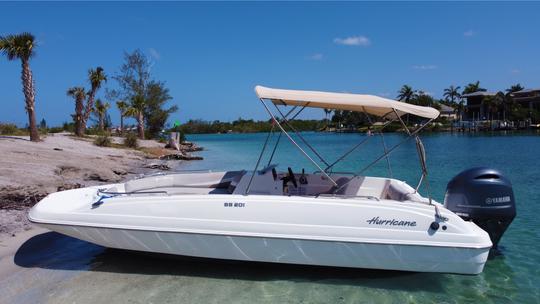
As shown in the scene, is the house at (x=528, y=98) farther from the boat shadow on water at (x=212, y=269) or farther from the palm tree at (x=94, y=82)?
the boat shadow on water at (x=212, y=269)

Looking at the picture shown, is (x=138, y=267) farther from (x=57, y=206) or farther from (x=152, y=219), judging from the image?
(x=57, y=206)

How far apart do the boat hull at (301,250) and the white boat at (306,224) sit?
12mm

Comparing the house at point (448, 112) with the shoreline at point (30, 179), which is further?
the house at point (448, 112)

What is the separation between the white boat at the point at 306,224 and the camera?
199 inches

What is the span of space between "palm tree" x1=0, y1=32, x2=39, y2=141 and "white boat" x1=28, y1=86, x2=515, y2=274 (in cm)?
1825

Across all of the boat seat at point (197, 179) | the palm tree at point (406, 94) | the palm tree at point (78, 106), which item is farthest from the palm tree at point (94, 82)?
the palm tree at point (406, 94)

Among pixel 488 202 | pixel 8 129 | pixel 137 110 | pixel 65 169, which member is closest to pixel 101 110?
pixel 137 110

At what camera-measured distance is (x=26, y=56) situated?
2141cm

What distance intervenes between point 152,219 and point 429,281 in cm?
385

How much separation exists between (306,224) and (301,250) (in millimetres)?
344

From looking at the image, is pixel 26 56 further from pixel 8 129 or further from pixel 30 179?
pixel 30 179

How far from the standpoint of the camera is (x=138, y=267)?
6020 mm

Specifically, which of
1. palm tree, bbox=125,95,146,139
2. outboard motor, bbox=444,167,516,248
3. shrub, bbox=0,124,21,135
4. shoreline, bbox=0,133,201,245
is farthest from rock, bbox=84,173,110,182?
palm tree, bbox=125,95,146,139

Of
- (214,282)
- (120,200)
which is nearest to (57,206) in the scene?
(120,200)
